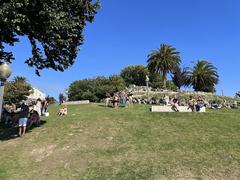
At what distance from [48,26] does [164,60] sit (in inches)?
2724

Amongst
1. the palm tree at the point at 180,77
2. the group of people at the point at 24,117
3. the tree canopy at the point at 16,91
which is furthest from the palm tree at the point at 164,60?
the group of people at the point at 24,117

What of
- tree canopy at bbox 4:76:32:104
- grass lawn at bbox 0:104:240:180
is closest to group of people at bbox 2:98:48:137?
grass lawn at bbox 0:104:240:180

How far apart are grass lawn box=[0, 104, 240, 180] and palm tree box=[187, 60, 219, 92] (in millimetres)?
70401

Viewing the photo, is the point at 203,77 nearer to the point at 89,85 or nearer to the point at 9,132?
the point at 89,85

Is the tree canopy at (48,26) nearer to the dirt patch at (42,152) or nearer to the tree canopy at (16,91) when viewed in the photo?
the dirt patch at (42,152)

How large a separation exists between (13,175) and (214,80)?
8405cm

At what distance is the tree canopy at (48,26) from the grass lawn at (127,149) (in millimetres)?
4268

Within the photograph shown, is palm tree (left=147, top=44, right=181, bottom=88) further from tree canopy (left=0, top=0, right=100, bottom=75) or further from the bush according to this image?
tree canopy (left=0, top=0, right=100, bottom=75)

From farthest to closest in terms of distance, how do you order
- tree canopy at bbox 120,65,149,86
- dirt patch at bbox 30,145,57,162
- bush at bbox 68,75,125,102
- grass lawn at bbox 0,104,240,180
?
tree canopy at bbox 120,65,149,86, bush at bbox 68,75,125,102, dirt patch at bbox 30,145,57,162, grass lawn at bbox 0,104,240,180

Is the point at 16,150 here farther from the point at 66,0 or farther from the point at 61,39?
the point at 66,0

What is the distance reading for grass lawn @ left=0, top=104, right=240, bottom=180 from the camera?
16422mm

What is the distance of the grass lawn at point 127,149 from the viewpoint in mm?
16422

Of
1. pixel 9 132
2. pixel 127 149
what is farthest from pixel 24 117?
pixel 127 149

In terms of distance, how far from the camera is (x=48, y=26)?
20.9m
